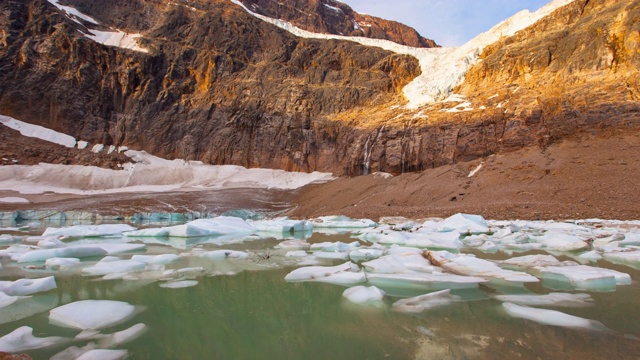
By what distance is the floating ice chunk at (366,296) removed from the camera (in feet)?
11.2

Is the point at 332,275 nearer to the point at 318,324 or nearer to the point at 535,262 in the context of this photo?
the point at 318,324

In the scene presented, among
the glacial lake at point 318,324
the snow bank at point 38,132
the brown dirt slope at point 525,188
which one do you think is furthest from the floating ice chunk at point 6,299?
the snow bank at point 38,132

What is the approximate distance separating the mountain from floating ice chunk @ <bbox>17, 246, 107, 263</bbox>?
23.8 m

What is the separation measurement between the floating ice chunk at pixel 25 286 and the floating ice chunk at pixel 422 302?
3783 millimetres

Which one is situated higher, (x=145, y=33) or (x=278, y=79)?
(x=145, y=33)

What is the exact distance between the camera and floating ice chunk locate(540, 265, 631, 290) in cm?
391

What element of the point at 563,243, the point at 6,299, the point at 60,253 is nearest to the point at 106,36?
the point at 60,253

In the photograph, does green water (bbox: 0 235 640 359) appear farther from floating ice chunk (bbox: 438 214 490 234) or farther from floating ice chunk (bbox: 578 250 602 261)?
floating ice chunk (bbox: 438 214 490 234)

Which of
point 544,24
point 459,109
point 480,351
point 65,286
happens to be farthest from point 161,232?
point 544,24

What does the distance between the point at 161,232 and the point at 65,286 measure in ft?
21.1

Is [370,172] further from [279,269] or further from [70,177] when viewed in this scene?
[70,177]

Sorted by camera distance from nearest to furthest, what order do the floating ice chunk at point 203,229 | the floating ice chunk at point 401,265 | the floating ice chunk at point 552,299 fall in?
the floating ice chunk at point 552,299 → the floating ice chunk at point 401,265 → the floating ice chunk at point 203,229

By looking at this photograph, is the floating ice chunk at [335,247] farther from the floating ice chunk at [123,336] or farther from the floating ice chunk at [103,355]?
the floating ice chunk at [103,355]

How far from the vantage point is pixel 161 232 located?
1038 centimetres
